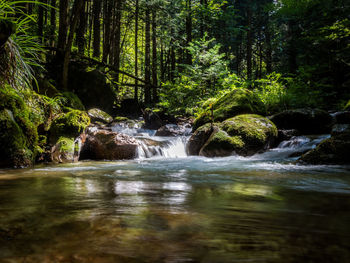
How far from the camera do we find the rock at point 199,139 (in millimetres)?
7516

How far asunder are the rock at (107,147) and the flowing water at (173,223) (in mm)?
3652

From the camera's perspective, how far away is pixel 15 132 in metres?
4.85

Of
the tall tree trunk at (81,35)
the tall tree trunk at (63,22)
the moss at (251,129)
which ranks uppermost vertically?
the tall tree trunk at (81,35)

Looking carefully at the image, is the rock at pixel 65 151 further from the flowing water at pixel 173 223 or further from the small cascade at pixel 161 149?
the flowing water at pixel 173 223

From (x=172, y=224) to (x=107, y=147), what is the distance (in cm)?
546

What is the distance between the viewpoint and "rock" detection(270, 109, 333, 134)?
828cm

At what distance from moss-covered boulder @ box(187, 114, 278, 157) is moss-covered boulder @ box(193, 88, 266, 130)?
1.20 meters

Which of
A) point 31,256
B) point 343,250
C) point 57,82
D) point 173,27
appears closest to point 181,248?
point 31,256

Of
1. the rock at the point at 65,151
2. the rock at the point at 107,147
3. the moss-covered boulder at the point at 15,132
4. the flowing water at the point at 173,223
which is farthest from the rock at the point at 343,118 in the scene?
the moss-covered boulder at the point at 15,132

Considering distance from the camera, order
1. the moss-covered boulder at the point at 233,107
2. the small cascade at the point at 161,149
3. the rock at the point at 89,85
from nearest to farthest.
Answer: the small cascade at the point at 161,149 < the moss-covered boulder at the point at 233,107 < the rock at the point at 89,85

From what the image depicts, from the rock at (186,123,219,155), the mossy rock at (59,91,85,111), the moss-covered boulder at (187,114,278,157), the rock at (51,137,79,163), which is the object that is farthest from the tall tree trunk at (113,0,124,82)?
the moss-covered boulder at (187,114,278,157)

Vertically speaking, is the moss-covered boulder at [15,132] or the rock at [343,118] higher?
the rock at [343,118]

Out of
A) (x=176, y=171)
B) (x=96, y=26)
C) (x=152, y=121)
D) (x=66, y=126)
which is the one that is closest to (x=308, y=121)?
(x=176, y=171)

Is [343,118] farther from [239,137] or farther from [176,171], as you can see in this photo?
[176,171]
